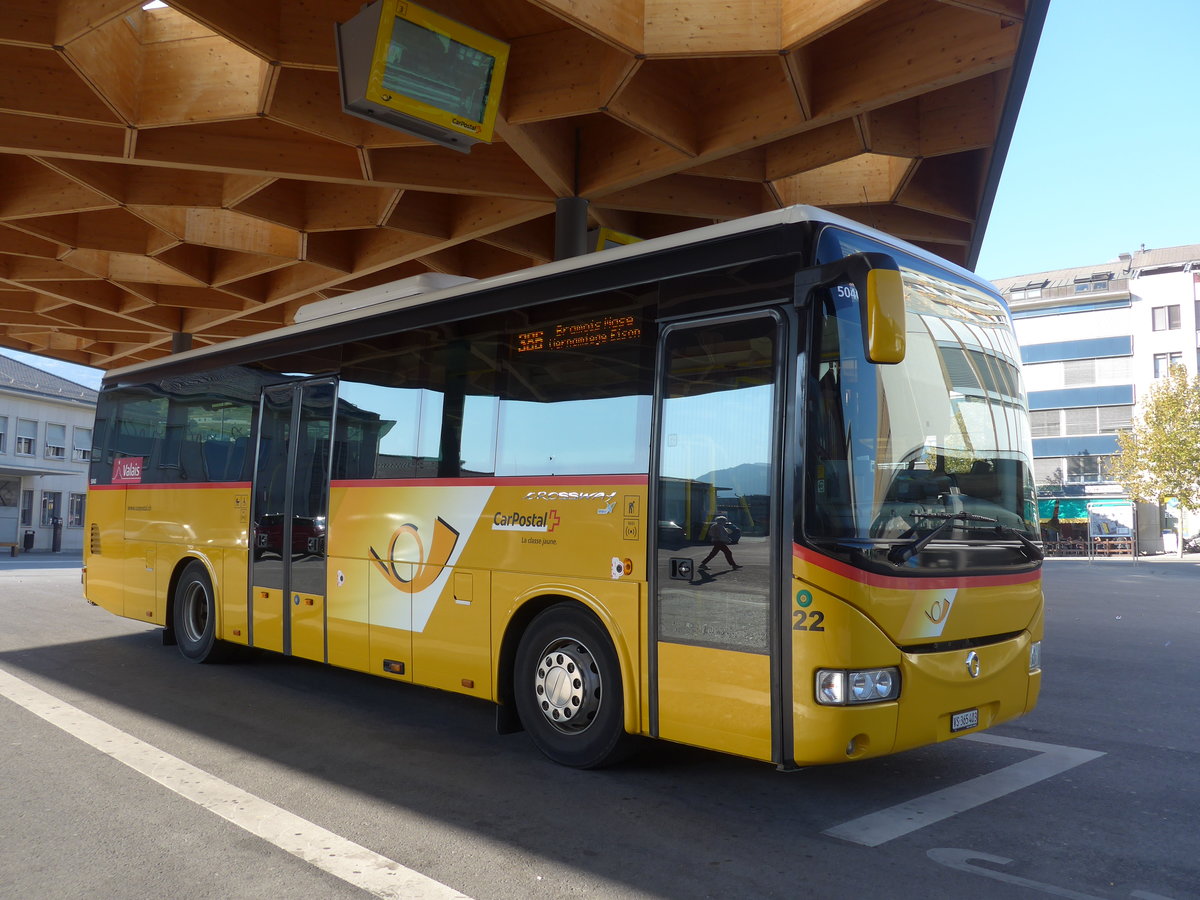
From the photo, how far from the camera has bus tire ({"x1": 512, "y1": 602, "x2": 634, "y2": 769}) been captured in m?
5.88

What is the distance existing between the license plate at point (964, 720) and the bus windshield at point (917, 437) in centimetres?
85

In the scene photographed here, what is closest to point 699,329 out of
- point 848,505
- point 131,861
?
point 848,505

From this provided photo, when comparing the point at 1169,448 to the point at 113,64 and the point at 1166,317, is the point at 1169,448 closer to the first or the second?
the point at 1166,317

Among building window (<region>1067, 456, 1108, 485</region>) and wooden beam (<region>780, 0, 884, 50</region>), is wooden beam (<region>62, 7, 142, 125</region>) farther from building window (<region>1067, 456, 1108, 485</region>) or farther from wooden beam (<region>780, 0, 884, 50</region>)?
building window (<region>1067, 456, 1108, 485</region>)

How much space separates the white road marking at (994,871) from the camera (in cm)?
409

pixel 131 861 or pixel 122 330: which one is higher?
pixel 122 330

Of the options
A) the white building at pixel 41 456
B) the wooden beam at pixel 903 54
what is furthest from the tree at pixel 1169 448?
the white building at pixel 41 456

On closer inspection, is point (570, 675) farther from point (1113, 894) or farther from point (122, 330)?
point (122, 330)

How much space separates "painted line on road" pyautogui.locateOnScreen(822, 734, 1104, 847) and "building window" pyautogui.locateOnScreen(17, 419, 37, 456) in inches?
2156

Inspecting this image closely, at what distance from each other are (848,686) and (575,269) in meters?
3.23

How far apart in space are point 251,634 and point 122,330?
14367mm

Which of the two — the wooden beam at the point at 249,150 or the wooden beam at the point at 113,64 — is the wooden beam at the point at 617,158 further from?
the wooden beam at the point at 113,64

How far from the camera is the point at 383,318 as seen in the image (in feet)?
26.3

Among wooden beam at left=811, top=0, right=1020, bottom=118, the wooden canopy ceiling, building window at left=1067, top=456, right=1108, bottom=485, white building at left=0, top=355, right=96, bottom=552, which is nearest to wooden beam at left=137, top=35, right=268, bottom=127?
the wooden canopy ceiling
